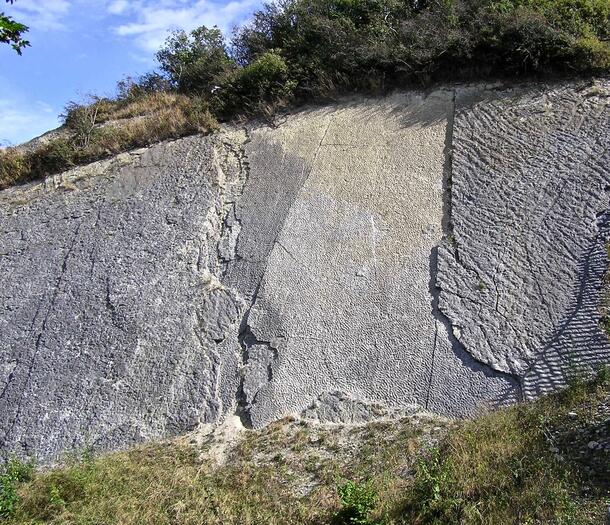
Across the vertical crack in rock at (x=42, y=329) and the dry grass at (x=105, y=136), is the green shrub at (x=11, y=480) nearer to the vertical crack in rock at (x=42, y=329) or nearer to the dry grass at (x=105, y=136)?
the vertical crack in rock at (x=42, y=329)

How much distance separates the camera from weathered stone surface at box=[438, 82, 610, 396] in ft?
22.2

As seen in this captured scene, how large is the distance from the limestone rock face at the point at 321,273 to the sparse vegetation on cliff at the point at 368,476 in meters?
0.41

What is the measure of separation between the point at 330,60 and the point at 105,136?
11.4 ft

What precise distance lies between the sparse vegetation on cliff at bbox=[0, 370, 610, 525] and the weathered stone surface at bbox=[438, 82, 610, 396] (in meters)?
0.78

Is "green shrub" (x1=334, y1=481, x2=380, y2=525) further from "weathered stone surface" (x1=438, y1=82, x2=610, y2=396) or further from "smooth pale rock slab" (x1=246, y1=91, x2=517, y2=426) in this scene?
"weathered stone surface" (x1=438, y1=82, x2=610, y2=396)

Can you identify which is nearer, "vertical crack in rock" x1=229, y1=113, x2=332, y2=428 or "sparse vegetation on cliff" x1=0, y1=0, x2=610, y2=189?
"vertical crack in rock" x1=229, y1=113, x2=332, y2=428

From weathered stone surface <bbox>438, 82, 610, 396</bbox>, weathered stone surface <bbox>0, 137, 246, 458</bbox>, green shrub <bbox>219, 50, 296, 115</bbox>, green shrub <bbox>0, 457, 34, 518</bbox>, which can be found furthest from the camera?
green shrub <bbox>219, 50, 296, 115</bbox>

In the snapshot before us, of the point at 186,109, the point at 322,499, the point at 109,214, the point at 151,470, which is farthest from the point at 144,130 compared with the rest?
the point at 322,499

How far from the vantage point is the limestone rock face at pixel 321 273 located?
7.04m

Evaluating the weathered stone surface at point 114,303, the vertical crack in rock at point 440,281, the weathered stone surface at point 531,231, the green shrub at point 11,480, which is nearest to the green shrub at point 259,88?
the weathered stone surface at point 114,303

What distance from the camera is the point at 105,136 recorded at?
35.3ft

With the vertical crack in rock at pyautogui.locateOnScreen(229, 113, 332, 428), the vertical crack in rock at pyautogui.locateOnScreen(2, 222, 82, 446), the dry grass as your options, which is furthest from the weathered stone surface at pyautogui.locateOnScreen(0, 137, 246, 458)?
the dry grass

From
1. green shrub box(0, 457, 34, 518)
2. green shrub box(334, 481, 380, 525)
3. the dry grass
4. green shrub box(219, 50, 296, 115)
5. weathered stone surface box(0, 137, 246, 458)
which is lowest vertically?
green shrub box(0, 457, 34, 518)

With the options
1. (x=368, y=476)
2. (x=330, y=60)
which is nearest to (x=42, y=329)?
(x=368, y=476)
